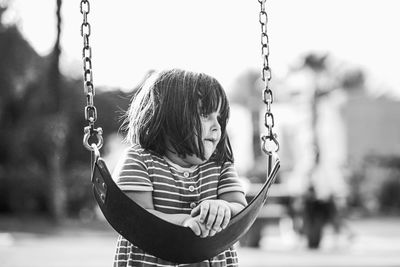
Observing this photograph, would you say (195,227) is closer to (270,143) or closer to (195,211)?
(195,211)

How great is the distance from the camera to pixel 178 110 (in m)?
2.55

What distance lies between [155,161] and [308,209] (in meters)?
10.7

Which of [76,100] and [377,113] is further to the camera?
[377,113]

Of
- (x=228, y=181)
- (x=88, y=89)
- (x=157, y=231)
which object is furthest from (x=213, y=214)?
(x=88, y=89)

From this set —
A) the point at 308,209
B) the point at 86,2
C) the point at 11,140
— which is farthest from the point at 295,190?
the point at 11,140

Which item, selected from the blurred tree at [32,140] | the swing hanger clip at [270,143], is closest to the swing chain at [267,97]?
the swing hanger clip at [270,143]

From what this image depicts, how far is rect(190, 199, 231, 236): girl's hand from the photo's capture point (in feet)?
7.86

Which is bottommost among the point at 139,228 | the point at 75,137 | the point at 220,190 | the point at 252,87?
the point at 139,228

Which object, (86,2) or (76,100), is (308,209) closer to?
(86,2)

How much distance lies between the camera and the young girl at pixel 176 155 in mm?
2525

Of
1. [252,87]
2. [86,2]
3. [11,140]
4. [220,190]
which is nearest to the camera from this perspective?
[220,190]

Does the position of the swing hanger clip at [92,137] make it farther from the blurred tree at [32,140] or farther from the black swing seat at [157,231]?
the blurred tree at [32,140]

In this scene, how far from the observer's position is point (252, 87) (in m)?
39.6

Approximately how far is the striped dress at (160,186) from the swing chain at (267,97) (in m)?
0.36
